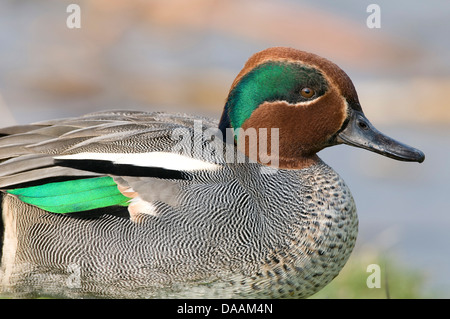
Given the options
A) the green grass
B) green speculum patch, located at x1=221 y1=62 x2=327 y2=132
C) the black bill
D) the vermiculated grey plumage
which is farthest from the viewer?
the green grass

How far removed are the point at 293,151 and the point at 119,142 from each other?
0.80m

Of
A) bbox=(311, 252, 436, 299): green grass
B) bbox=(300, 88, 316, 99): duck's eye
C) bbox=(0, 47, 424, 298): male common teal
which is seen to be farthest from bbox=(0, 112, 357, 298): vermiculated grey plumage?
bbox=(311, 252, 436, 299): green grass

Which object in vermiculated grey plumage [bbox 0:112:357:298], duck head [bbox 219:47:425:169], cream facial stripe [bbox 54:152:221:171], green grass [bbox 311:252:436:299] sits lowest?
green grass [bbox 311:252:436:299]

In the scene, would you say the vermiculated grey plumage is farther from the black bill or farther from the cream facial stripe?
the black bill

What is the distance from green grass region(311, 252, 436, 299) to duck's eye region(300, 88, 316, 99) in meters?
1.08

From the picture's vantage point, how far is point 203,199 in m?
2.77

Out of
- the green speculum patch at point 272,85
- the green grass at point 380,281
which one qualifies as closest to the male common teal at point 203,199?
the green speculum patch at point 272,85

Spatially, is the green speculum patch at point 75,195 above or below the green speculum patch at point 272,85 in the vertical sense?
below

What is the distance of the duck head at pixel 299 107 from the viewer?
2.87 meters

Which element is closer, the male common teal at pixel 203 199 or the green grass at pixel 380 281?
the male common teal at pixel 203 199

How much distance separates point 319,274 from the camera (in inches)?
111

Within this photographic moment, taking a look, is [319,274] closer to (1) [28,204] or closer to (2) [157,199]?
(2) [157,199]

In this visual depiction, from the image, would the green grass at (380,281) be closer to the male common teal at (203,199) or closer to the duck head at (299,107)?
the male common teal at (203,199)

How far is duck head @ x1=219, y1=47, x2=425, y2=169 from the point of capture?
2865 mm
